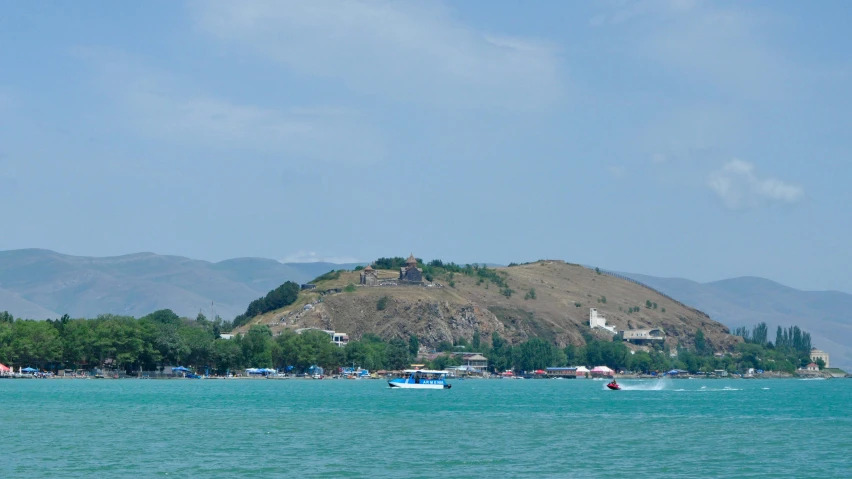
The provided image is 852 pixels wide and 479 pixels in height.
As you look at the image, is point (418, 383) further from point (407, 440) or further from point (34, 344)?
point (407, 440)

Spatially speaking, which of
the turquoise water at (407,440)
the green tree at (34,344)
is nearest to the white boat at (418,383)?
the green tree at (34,344)

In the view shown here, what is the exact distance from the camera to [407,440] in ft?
226

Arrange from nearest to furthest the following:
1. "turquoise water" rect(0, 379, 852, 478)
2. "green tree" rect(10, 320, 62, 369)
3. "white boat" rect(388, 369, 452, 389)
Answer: "turquoise water" rect(0, 379, 852, 478) → "white boat" rect(388, 369, 452, 389) → "green tree" rect(10, 320, 62, 369)

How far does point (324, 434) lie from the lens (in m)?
71.8

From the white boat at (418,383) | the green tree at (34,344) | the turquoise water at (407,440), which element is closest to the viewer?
the turquoise water at (407,440)

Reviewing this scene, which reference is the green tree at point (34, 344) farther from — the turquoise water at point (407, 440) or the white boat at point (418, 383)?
the turquoise water at point (407, 440)

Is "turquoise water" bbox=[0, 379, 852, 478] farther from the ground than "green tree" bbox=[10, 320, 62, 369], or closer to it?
closer to it

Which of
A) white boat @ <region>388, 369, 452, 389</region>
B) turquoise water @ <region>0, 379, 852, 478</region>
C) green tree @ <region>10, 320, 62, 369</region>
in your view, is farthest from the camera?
green tree @ <region>10, 320, 62, 369</region>

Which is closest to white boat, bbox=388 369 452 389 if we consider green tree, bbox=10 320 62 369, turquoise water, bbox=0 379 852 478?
green tree, bbox=10 320 62 369

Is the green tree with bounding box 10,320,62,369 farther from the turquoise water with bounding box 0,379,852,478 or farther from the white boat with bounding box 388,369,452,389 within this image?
the turquoise water with bounding box 0,379,852,478

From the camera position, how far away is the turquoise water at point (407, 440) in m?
54.7

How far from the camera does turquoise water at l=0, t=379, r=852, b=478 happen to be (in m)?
54.7

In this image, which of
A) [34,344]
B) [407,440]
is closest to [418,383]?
[34,344]

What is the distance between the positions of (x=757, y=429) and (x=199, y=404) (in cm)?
4882
